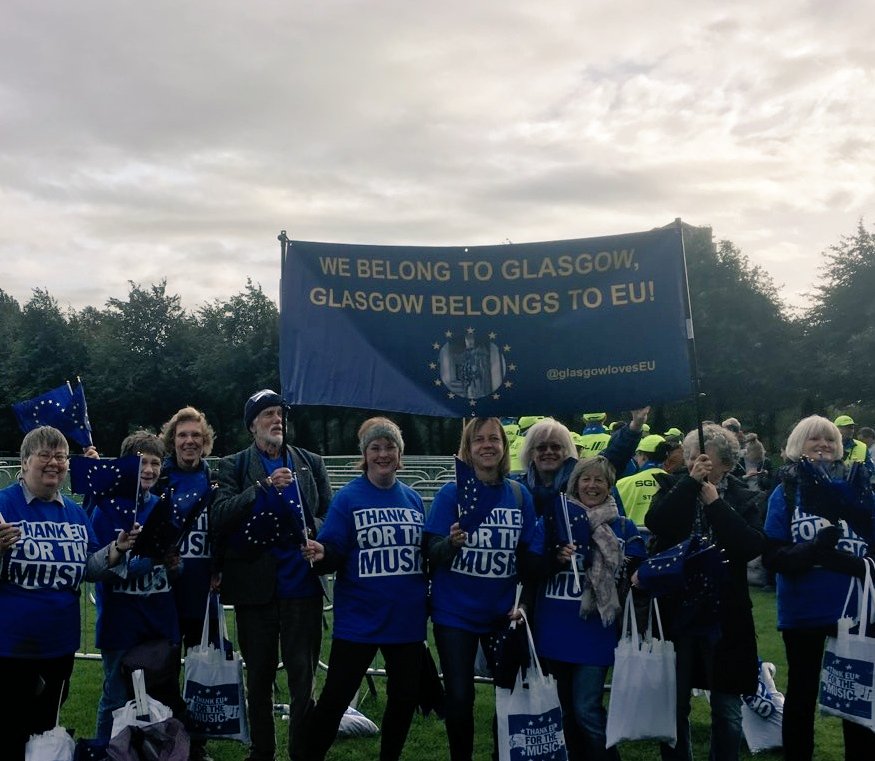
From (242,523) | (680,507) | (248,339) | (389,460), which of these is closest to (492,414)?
(389,460)

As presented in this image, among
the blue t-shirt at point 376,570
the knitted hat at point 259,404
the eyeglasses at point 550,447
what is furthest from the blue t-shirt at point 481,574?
the knitted hat at point 259,404

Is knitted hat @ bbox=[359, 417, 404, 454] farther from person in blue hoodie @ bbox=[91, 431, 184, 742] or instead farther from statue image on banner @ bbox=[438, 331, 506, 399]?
person in blue hoodie @ bbox=[91, 431, 184, 742]

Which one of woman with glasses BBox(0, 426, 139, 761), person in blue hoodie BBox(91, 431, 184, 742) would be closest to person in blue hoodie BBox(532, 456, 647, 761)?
person in blue hoodie BBox(91, 431, 184, 742)

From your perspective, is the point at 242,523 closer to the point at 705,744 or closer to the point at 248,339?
the point at 705,744

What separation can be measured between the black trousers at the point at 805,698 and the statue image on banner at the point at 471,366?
2008 mm

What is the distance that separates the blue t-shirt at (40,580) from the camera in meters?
4.57

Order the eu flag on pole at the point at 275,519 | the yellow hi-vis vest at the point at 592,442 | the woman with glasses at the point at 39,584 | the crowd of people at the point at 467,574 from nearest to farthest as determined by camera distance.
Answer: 1. the woman with glasses at the point at 39,584
2. the crowd of people at the point at 467,574
3. the eu flag on pole at the point at 275,519
4. the yellow hi-vis vest at the point at 592,442

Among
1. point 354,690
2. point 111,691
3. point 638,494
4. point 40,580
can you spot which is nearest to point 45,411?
point 40,580

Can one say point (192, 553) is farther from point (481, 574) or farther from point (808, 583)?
point (808, 583)

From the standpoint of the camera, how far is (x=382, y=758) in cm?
486

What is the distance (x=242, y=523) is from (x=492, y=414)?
4.73 ft

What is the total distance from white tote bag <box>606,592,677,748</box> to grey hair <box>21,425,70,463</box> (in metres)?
2.90

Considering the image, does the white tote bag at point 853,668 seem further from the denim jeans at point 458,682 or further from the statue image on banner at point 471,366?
the statue image on banner at point 471,366

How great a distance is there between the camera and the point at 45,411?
519 centimetres
